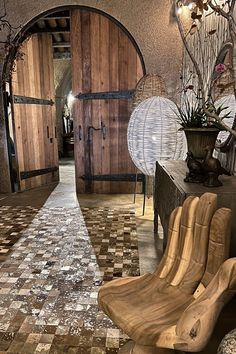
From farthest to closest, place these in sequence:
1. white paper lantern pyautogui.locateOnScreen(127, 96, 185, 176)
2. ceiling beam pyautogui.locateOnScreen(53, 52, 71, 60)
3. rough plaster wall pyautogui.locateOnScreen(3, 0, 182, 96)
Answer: ceiling beam pyautogui.locateOnScreen(53, 52, 71, 60) → rough plaster wall pyautogui.locateOnScreen(3, 0, 182, 96) → white paper lantern pyautogui.locateOnScreen(127, 96, 185, 176)

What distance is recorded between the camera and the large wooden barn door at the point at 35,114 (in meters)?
4.18

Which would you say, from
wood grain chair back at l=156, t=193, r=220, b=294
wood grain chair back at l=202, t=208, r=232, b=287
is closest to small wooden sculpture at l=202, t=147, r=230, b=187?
wood grain chair back at l=156, t=193, r=220, b=294

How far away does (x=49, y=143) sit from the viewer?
16.0ft

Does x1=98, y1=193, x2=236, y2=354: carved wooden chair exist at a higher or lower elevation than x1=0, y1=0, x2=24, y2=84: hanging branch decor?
lower

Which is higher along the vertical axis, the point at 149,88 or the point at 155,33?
the point at 155,33

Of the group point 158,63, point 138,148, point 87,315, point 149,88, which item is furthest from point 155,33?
point 87,315

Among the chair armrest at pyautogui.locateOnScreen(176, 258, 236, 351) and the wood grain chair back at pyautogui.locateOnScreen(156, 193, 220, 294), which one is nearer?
the chair armrest at pyautogui.locateOnScreen(176, 258, 236, 351)

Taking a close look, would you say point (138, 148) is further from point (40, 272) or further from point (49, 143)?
point (49, 143)

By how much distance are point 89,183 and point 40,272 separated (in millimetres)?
2283

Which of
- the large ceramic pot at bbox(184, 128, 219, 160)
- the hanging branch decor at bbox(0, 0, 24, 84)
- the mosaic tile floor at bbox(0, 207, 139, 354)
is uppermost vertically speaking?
the hanging branch decor at bbox(0, 0, 24, 84)

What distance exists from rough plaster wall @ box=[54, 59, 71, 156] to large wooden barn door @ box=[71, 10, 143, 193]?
175 inches

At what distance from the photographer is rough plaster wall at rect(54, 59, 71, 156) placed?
8148 millimetres

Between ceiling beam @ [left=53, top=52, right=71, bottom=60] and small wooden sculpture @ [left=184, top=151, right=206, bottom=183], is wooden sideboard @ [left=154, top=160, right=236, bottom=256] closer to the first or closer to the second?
small wooden sculpture @ [left=184, top=151, right=206, bottom=183]

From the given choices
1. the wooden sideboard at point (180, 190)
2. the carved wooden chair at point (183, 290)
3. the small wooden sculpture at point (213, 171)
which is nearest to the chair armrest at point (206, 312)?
the carved wooden chair at point (183, 290)
